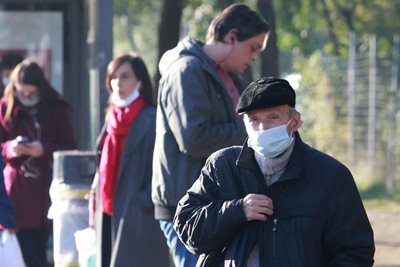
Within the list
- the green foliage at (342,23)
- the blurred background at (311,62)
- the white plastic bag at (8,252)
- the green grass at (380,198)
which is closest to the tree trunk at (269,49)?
the blurred background at (311,62)

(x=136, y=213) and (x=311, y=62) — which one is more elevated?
(x=311, y=62)

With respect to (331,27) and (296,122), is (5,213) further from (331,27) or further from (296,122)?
(331,27)

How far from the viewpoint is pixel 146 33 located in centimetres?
5791

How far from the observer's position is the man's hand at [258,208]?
4152 mm

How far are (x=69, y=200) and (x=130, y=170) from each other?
100 centimetres

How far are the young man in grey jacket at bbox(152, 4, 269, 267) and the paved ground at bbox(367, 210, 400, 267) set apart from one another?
4.56 meters

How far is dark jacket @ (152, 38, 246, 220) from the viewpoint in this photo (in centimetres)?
595

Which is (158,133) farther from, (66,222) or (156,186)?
(66,222)

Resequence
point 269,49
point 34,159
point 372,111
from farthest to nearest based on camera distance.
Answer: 1. point 372,111
2. point 269,49
3. point 34,159

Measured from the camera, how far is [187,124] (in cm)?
594

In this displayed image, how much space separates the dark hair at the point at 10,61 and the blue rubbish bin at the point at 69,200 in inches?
105

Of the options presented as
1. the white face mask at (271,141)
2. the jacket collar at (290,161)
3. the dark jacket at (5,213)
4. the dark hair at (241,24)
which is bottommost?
the dark jacket at (5,213)

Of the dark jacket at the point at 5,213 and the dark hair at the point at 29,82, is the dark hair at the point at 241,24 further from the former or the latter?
the dark hair at the point at 29,82

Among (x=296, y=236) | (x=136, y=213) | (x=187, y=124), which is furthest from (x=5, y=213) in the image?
(x=296, y=236)
